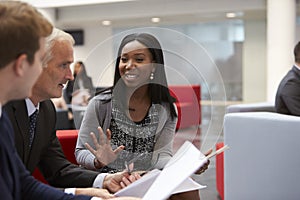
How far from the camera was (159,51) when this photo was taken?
2.13m

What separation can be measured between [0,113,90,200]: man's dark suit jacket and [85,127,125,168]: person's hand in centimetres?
60

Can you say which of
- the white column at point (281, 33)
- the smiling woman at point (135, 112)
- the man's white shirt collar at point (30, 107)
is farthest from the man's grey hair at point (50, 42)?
the white column at point (281, 33)

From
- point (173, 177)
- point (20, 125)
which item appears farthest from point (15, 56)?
→ point (20, 125)

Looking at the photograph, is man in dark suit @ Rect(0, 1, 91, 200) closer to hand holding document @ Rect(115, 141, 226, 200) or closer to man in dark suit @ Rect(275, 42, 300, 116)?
hand holding document @ Rect(115, 141, 226, 200)

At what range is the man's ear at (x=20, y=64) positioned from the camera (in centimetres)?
112

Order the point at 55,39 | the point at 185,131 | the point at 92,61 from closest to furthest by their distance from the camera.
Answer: the point at 55,39
the point at 92,61
the point at 185,131

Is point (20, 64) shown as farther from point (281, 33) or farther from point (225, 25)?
point (225, 25)

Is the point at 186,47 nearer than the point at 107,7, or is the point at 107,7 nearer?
the point at 186,47

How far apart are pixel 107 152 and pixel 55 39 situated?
0.60 m

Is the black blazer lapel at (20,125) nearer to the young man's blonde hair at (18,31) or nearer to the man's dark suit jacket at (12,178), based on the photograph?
the man's dark suit jacket at (12,178)

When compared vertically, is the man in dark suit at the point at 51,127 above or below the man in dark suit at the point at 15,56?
below

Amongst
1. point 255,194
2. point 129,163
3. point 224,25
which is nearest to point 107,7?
point 224,25

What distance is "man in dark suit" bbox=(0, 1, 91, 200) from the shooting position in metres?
1.11

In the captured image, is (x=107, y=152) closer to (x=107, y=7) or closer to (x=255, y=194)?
(x=255, y=194)
